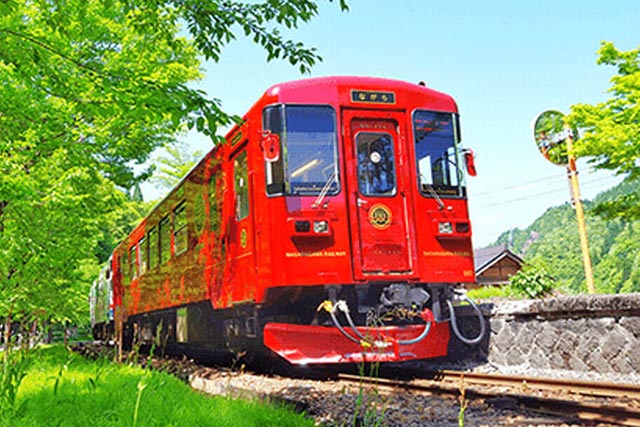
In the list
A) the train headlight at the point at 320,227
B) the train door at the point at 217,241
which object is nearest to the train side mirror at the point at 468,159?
the train headlight at the point at 320,227

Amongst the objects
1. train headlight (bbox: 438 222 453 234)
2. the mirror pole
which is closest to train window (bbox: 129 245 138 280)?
train headlight (bbox: 438 222 453 234)

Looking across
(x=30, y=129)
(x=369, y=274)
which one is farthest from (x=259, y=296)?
(x=30, y=129)

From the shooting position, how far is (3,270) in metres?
10.4

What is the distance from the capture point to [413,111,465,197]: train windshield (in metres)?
7.47

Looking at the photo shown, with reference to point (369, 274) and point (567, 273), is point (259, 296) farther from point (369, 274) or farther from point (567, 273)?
point (567, 273)

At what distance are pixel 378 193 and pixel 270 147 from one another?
145 cm

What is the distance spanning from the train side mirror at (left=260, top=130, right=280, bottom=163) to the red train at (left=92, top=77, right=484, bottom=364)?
1cm

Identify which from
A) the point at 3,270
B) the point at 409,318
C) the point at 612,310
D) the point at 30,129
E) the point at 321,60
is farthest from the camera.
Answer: the point at 3,270

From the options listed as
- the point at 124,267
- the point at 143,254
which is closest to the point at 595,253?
the point at 124,267

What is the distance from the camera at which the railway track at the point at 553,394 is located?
13.7 ft

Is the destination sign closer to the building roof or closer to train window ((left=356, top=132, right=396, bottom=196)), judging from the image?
train window ((left=356, top=132, right=396, bottom=196))

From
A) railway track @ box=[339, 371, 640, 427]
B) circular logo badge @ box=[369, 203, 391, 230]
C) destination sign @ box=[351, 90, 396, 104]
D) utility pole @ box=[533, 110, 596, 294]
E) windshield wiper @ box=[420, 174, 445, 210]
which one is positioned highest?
utility pole @ box=[533, 110, 596, 294]

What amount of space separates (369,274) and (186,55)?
12556 mm

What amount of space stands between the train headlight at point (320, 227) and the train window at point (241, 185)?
3.13 feet
